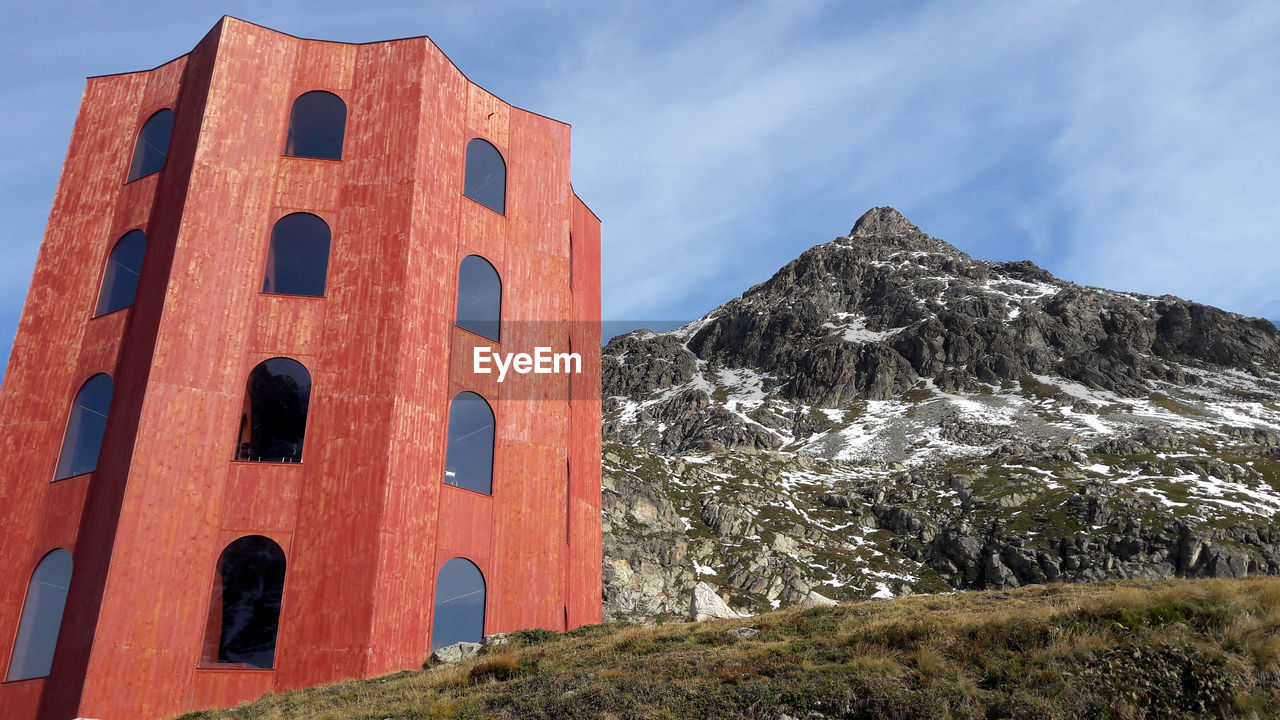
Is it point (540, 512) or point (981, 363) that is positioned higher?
point (981, 363)

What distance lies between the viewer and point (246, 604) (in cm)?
2150

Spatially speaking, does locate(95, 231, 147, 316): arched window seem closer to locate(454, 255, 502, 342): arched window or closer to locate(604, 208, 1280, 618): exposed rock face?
locate(454, 255, 502, 342): arched window

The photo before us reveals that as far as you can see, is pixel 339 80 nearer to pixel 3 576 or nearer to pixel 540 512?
pixel 540 512

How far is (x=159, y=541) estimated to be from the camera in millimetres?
21031

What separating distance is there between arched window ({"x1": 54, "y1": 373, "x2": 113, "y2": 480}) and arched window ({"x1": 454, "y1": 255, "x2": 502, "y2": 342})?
1060cm

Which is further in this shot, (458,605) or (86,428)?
(86,428)

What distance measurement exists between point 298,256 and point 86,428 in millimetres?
7899

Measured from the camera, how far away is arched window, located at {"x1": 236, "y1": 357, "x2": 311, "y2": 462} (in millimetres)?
23047

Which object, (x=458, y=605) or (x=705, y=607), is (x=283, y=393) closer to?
(x=458, y=605)

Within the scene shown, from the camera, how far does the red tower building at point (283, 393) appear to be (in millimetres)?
21094

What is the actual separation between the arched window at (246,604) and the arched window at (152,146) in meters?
14.0

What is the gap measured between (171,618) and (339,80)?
17986mm

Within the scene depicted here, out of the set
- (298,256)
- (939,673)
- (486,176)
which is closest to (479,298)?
(486,176)

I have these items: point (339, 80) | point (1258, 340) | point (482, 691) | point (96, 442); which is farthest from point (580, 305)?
point (1258, 340)
